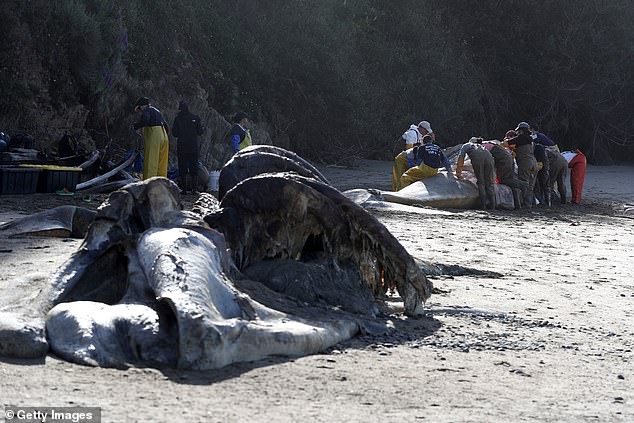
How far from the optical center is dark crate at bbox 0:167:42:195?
51.4 ft

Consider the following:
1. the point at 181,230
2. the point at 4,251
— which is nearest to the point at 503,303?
the point at 181,230

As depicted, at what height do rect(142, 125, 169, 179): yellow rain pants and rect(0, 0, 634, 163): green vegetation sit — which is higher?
rect(0, 0, 634, 163): green vegetation

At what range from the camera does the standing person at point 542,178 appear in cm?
2041

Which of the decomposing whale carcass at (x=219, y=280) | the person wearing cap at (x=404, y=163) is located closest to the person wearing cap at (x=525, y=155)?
the person wearing cap at (x=404, y=163)

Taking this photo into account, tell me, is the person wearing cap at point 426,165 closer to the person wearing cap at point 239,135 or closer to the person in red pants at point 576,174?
the person wearing cap at point 239,135

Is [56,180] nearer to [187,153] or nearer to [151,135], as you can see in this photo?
[151,135]

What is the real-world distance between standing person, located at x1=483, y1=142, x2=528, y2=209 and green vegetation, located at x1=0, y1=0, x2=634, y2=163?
8348 mm

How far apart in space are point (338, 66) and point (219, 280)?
1040 inches

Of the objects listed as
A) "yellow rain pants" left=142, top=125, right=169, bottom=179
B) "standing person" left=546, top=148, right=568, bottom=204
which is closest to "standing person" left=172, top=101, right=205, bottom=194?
"yellow rain pants" left=142, top=125, right=169, bottom=179

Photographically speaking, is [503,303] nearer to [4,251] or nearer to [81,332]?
[81,332]

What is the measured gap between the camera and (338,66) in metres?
31.2

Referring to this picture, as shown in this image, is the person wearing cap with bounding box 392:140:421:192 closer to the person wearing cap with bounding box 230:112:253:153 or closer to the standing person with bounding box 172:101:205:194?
the person wearing cap with bounding box 230:112:253:153

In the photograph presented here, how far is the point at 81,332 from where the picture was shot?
A: 4.78 meters

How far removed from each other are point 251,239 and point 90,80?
1622 cm
